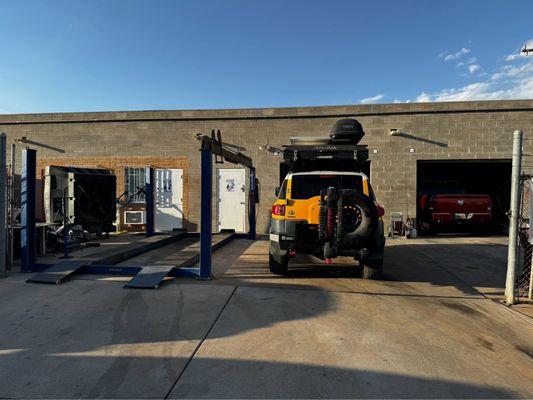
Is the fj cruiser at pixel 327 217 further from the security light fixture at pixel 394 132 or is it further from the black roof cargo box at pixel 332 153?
the security light fixture at pixel 394 132

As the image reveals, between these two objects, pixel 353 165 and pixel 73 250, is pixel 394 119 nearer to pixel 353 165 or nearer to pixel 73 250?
pixel 353 165

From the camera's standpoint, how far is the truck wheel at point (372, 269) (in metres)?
6.48

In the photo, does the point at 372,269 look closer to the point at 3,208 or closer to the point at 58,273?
the point at 58,273

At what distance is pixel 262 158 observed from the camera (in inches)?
559

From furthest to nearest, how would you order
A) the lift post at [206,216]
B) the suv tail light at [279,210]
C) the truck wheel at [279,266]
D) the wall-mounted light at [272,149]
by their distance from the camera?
the wall-mounted light at [272,149]
the truck wheel at [279,266]
the suv tail light at [279,210]
the lift post at [206,216]

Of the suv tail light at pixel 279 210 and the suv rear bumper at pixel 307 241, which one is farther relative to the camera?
the suv tail light at pixel 279 210

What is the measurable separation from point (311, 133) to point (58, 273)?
10.1 m

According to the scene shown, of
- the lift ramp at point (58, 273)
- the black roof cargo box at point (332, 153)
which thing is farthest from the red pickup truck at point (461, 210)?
the lift ramp at point (58, 273)

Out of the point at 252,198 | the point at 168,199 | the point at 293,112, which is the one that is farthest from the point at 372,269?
the point at 168,199

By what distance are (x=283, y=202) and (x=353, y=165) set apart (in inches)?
114

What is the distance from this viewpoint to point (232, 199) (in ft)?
47.0

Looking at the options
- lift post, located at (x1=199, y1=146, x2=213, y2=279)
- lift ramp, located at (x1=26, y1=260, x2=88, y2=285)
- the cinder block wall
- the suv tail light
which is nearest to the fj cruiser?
the suv tail light

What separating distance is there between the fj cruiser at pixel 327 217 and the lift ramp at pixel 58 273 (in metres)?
3.50

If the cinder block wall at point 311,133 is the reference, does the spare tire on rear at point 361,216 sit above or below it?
below
